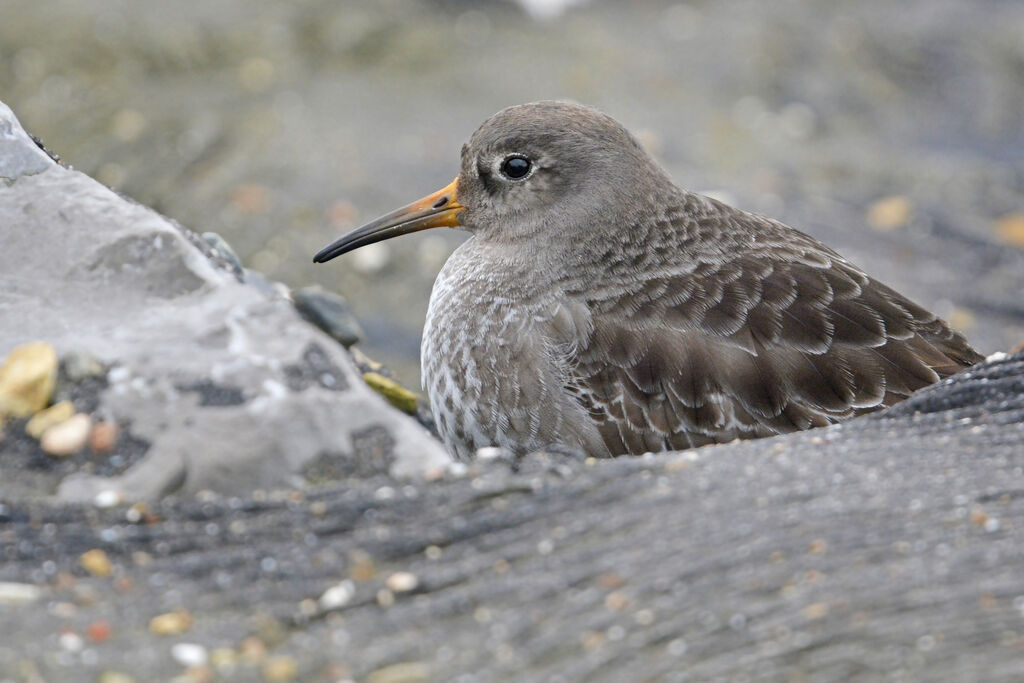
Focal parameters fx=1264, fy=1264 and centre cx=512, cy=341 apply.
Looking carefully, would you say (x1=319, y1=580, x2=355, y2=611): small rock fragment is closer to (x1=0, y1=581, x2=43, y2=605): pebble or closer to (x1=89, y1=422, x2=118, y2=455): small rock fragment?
(x1=0, y1=581, x2=43, y2=605): pebble

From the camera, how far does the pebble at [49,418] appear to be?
11.0ft

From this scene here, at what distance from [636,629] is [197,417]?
4.37ft

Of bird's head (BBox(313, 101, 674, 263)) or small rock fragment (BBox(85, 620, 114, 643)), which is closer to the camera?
small rock fragment (BBox(85, 620, 114, 643))

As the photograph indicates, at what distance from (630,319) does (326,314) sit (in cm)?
116

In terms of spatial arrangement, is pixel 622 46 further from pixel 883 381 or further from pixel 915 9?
pixel 883 381

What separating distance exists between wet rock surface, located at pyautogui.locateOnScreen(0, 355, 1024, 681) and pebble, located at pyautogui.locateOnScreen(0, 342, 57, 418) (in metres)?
0.40

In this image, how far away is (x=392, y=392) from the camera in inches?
179

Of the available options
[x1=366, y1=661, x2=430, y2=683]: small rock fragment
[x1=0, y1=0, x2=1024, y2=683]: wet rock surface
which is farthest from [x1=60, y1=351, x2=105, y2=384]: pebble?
[x1=366, y1=661, x2=430, y2=683]: small rock fragment

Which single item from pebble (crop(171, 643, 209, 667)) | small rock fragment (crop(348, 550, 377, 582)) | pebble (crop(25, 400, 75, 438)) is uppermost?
pebble (crop(25, 400, 75, 438))

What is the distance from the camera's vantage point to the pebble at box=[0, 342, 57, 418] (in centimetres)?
339

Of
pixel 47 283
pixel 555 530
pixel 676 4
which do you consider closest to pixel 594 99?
pixel 676 4

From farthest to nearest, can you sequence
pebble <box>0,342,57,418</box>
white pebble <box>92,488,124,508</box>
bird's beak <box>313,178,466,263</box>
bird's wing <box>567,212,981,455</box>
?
bird's beak <box>313,178,466,263</box> < bird's wing <box>567,212,981,455</box> < pebble <box>0,342,57,418</box> < white pebble <box>92,488,124,508</box>

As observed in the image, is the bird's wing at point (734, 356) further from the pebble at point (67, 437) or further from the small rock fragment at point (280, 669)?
the small rock fragment at point (280, 669)

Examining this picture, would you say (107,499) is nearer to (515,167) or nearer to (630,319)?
(630,319)
